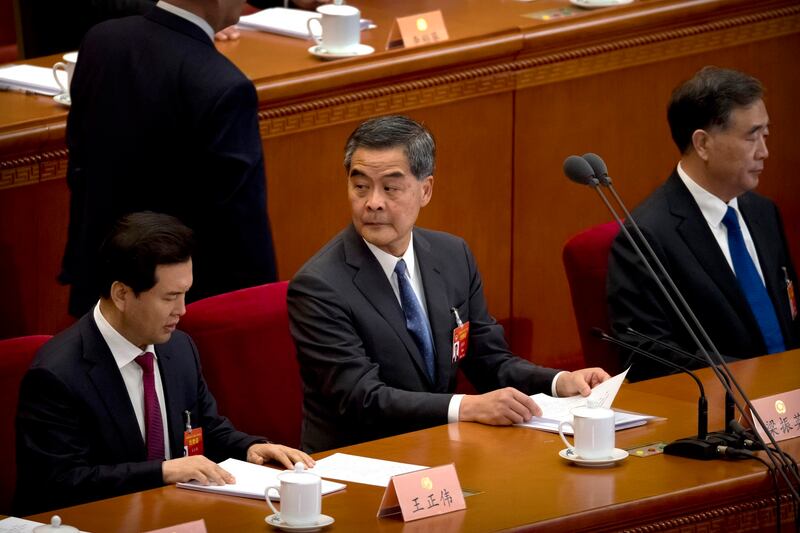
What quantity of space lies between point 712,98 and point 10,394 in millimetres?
2218

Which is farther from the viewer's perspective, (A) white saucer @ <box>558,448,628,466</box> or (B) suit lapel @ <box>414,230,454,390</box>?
(B) suit lapel @ <box>414,230,454,390</box>

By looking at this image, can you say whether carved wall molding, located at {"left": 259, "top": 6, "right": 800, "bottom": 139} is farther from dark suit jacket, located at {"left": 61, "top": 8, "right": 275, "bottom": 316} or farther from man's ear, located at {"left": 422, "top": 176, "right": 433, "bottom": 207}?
man's ear, located at {"left": 422, "top": 176, "right": 433, "bottom": 207}

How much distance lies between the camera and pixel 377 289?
399 centimetres

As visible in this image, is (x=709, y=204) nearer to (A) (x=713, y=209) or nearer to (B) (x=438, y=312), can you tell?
(A) (x=713, y=209)

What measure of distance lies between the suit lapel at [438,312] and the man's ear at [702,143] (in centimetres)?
99

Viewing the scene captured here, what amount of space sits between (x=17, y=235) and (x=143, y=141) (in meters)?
0.73

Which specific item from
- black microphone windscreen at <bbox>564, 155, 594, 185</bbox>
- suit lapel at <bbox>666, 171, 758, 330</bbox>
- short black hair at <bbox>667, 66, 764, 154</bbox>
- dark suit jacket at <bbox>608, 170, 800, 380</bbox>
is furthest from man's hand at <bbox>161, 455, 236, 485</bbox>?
short black hair at <bbox>667, 66, 764, 154</bbox>

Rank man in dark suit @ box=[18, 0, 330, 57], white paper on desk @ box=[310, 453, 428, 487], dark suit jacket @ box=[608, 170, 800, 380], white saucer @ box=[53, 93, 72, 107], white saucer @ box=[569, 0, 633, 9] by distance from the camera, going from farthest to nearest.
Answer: man in dark suit @ box=[18, 0, 330, 57], white saucer @ box=[569, 0, 633, 9], white saucer @ box=[53, 93, 72, 107], dark suit jacket @ box=[608, 170, 800, 380], white paper on desk @ box=[310, 453, 428, 487]

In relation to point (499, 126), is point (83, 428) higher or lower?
lower

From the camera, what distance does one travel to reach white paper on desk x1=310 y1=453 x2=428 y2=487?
133 inches

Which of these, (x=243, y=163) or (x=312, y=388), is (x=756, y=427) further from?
(x=243, y=163)

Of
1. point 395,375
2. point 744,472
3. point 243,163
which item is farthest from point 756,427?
point 243,163

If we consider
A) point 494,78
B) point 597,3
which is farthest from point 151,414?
point 597,3

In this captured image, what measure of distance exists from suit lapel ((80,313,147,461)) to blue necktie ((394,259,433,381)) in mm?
773
